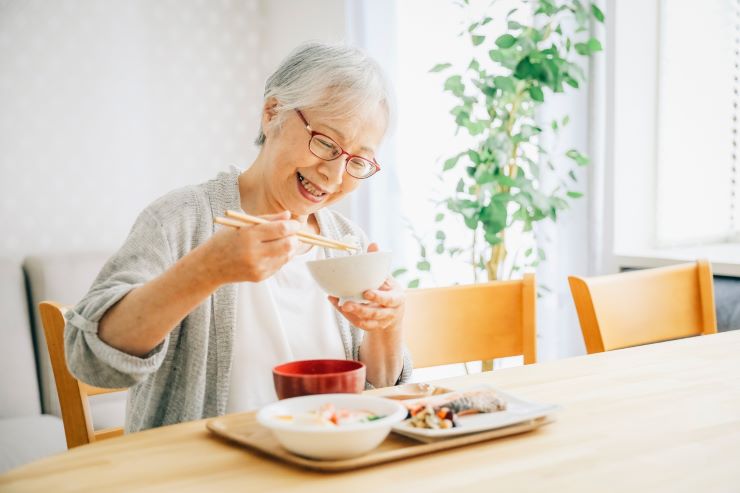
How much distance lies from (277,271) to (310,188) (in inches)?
7.9

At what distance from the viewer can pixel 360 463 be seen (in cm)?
→ 81

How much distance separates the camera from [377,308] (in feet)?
4.05

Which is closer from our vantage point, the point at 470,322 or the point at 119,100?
the point at 470,322

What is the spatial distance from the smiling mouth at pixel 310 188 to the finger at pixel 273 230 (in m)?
0.44

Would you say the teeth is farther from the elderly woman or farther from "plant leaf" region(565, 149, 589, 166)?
"plant leaf" region(565, 149, 589, 166)

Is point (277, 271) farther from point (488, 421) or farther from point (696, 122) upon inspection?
point (696, 122)

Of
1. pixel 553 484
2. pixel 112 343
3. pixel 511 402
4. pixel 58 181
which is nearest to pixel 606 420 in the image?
pixel 511 402

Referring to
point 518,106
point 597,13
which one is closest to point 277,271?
point 518,106

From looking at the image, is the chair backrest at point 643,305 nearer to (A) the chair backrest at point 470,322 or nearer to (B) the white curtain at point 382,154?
(A) the chair backrest at point 470,322

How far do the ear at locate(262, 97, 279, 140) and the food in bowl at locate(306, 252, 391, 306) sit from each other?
0.50 metres

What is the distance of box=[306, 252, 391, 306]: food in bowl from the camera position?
1047mm

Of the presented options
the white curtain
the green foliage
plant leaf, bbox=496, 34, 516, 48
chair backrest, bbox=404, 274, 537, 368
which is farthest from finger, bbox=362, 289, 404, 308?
the white curtain

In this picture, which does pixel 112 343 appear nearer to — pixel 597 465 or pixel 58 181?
pixel 597 465

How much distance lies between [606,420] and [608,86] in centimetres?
196
